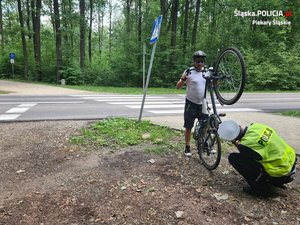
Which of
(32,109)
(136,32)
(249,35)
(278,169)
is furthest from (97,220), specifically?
(249,35)

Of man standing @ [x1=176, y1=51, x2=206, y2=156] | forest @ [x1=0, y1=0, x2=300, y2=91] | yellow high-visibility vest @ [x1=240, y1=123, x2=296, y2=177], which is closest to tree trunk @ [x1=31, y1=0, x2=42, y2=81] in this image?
forest @ [x1=0, y1=0, x2=300, y2=91]

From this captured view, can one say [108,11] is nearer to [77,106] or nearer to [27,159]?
[77,106]

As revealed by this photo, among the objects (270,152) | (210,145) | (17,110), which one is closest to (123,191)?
(210,145)

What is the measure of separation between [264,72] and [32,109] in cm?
1910

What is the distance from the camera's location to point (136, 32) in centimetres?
2745

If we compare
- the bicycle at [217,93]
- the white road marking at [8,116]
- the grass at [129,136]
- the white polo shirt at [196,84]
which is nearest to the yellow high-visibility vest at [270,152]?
the bicycle at [217,93]

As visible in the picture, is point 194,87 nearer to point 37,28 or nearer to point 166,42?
point 166,42

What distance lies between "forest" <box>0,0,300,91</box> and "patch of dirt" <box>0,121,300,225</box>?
1794 cm

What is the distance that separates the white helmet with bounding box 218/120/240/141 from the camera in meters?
3.78

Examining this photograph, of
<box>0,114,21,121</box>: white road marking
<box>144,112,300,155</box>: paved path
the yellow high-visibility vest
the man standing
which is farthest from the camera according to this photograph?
<box>0,114,21,121</box>: white road marking

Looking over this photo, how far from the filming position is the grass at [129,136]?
5641 mm

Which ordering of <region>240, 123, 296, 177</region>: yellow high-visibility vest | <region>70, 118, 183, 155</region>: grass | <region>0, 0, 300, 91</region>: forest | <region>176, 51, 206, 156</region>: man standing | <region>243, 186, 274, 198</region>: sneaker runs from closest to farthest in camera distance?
<region>240, 123, 296, 177</region>: yellow high-visibility vest < <region>243, 186, 274, 198</region>: sneaker < <region>176, 51, 206, 156</region>: man standing < <region>70, 118, 183, 155</region>: grass < <region>0, 0, 300, 91</region>: forest

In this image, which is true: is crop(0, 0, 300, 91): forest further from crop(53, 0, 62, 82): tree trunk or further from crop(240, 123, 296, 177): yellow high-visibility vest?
crop(240, 123, 296, 177): yellow high-visibility vest

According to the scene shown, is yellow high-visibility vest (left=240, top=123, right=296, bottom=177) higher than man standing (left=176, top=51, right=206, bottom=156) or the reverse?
the reverse
